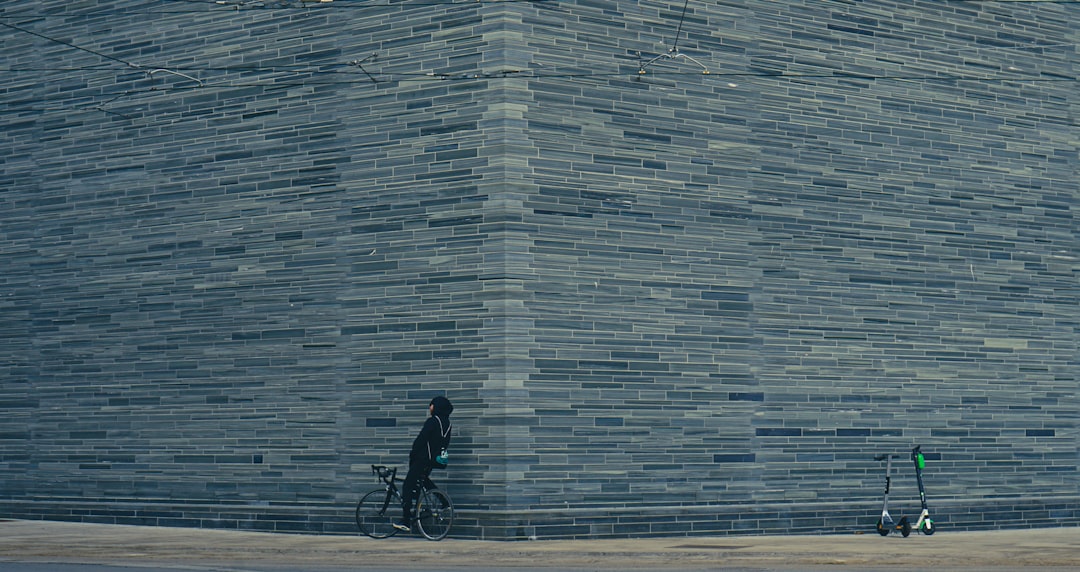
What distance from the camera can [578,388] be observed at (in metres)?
18.4

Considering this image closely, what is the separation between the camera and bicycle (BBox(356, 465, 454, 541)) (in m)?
17.9

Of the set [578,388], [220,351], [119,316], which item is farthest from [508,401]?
[119,316]

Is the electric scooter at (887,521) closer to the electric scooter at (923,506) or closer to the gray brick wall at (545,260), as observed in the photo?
the electric scooter at (923,506)

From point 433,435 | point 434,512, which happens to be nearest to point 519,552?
point 434,512

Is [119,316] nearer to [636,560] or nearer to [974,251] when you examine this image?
[636,560]

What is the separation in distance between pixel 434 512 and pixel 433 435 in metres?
0.94

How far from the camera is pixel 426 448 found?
17781 mm

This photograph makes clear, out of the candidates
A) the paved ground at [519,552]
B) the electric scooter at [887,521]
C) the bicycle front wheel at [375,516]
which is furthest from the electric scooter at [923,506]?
the bicycle front wheel at [375,516]

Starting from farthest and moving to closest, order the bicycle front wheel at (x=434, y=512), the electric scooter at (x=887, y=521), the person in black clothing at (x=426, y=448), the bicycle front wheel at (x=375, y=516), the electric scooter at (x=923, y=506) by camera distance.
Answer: the electric scooter at (x=923, y=506) < the electric scooter at (x=887, y=521) < the bicycle front wheel at (x=375, y=516) < the bicycle front wheel at (x=434, y=512) < the person in black clothing at (x=426, y=448)

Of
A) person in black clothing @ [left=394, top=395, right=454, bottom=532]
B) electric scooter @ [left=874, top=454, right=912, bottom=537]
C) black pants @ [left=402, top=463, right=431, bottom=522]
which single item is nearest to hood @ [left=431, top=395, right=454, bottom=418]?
person in black clothing @ [left=394, top=395, right=454, bottom=532]

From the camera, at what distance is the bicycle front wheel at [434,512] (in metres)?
17.9

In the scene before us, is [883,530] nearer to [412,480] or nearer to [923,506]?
[923,506]

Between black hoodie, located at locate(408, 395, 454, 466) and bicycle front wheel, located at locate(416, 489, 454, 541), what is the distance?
0.41 metres

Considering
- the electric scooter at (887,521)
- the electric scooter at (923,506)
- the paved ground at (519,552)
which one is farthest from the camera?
the electric scooter at (923,506)
